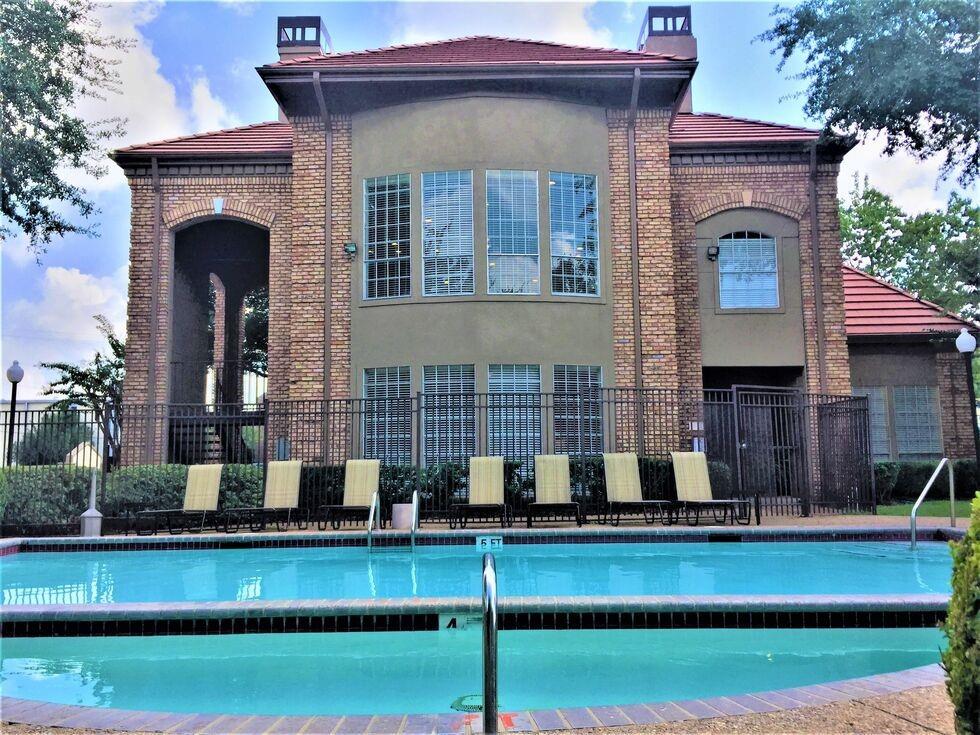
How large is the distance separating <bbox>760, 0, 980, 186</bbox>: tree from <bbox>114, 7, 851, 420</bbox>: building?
1.15m

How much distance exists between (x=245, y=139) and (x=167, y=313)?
14.0ft

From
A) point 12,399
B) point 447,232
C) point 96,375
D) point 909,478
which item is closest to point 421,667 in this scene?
point 447,232

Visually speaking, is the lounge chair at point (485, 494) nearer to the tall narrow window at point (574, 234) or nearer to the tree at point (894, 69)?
the tall narrow window at point (574, 234)

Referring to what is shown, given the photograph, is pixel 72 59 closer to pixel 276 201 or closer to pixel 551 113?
pixel 276 201

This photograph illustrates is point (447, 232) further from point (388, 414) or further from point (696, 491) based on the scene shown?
point (696, 491)

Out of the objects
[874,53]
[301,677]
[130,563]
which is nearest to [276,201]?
[130,563]

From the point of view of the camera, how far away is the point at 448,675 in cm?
499

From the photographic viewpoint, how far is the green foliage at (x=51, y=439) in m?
13.3

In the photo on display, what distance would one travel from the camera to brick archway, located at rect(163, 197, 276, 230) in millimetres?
17141

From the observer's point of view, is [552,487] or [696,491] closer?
[552,487]

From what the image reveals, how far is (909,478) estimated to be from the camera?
58.2 feet

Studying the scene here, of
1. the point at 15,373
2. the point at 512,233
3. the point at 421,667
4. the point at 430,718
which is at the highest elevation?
the point at 512,233

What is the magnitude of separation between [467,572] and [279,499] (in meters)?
5.03

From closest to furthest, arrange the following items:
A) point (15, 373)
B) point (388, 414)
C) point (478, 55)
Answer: point (15, 373), point (388, 414), point (478, 55)
